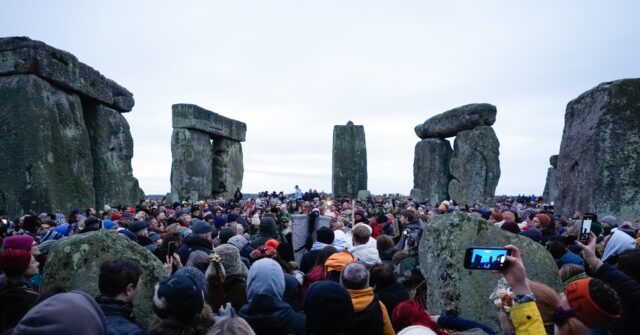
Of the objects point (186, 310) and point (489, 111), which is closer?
point (186, 310)

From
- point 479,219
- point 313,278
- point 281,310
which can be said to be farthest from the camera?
point 313,278

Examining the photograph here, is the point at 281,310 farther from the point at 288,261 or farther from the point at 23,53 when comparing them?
the point at 23,53

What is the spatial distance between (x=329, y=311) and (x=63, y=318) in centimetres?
115

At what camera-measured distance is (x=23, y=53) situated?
8.48 meters

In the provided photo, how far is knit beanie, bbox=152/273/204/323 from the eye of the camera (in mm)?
2119

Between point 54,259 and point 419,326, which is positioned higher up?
point 54,259

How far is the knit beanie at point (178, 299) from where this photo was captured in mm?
2119

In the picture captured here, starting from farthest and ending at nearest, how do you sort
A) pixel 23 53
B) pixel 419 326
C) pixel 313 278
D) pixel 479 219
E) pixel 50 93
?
pixel 50 93, pixel 23 53, pixel 313 278, pixel 479 219, pixel 419 326

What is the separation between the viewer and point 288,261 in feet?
14.0

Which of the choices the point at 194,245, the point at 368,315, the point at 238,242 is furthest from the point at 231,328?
the point at 238,242

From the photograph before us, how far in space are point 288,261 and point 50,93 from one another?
23.7ft

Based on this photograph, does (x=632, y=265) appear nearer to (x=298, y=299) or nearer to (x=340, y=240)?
(x=298, y=299)

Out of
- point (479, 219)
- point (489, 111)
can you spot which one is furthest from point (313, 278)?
point (489, 111)

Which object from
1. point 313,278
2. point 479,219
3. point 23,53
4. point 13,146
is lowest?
point 313,278
